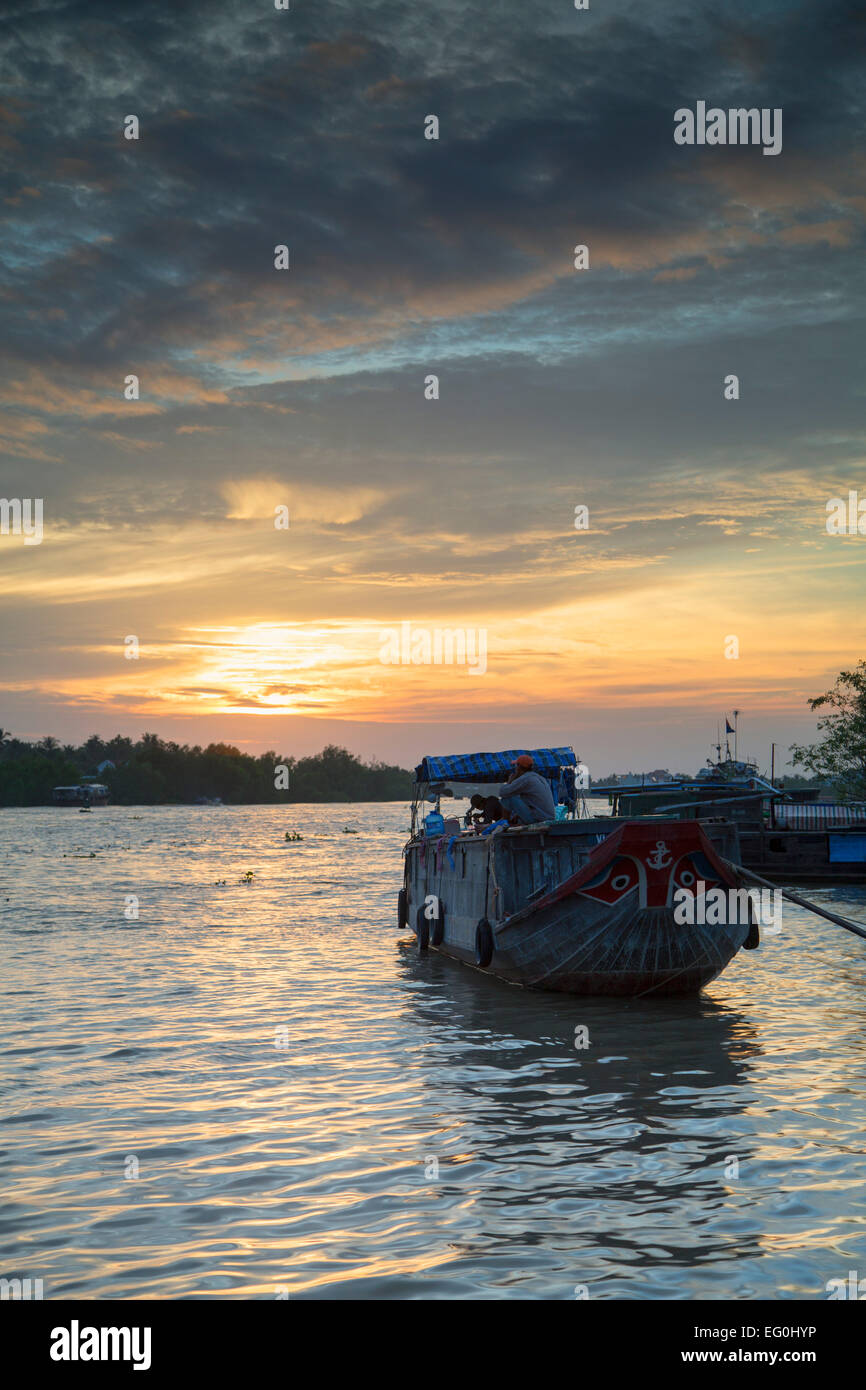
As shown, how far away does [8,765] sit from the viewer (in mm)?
197500

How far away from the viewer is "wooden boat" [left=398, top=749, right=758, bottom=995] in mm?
14430

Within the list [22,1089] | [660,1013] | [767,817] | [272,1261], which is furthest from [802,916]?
[272,1261]

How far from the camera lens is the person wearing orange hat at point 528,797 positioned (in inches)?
682

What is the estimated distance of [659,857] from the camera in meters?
14.4

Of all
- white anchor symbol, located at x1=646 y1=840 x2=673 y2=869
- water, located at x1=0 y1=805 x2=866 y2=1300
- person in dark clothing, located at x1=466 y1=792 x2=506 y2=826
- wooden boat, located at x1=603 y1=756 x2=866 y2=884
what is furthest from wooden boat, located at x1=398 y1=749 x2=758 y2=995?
wooden boat, located at x1=603 y1=756 x2=866 y2=884

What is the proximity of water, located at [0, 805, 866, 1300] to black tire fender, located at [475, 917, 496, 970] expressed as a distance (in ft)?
2.00

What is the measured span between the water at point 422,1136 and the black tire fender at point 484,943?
2.00 feet

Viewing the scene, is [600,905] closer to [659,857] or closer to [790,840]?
[659,857]

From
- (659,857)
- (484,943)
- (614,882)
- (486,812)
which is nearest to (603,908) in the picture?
(614,882)

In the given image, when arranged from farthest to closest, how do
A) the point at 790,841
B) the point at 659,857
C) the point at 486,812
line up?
the point at 790,841 → the point at 486,812 → the point at 659,857

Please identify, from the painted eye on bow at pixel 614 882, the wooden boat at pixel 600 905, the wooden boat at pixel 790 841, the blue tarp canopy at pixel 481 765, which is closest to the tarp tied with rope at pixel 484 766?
the blue tarp canopy at pixel 481 765

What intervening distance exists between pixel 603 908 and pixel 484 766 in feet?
27.4
